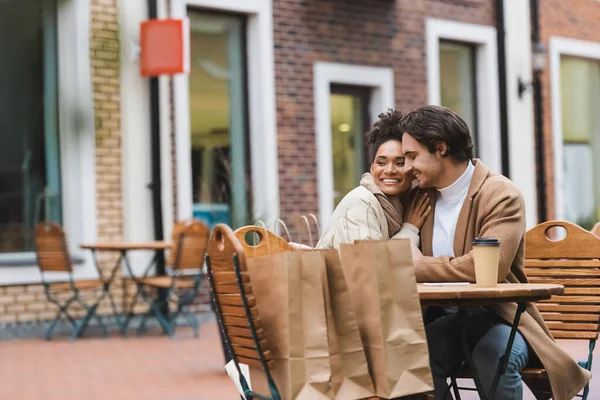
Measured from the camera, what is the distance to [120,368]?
7891mm

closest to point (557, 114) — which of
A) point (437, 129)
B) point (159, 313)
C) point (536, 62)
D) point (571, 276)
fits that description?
point (536, 62)

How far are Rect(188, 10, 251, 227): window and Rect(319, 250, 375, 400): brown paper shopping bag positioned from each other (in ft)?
25.9

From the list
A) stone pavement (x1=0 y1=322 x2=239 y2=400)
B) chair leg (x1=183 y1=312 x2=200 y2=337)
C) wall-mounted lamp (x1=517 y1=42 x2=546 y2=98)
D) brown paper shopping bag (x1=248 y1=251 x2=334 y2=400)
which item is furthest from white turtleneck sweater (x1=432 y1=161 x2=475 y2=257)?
wall-mounted lamp (x1=517 y1=42 x2=546 y2=98)

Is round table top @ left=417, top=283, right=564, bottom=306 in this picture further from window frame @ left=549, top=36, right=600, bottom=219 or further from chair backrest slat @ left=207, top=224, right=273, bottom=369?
window frame @ left=549, top=36, right=600, bottom=219

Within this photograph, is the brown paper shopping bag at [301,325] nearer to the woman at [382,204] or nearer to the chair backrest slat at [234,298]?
the chair backrest slat at [234,298]

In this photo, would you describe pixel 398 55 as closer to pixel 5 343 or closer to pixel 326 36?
pixel 326 36

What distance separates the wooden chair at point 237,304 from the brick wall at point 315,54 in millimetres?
8440

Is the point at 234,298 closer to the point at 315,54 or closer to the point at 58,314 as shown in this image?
the point at 58,314

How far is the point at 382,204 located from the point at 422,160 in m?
0.23

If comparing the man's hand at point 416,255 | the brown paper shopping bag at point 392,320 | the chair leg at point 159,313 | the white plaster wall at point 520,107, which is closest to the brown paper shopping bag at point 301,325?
the brown paper shopping bag at point 392,320

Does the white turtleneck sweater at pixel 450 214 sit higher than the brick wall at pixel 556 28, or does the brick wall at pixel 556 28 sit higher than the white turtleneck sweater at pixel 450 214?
the brick wall at pixel 556 28

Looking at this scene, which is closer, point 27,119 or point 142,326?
point 142,326

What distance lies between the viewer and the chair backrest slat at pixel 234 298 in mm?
3287

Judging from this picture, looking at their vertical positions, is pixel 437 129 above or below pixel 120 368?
above
